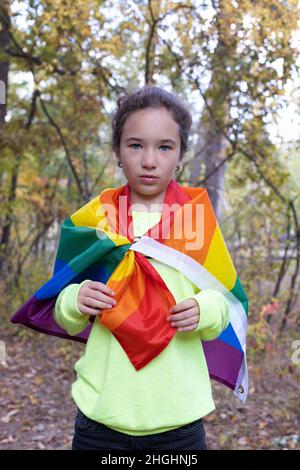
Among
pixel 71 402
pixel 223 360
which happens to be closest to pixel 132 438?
pixel 223 360

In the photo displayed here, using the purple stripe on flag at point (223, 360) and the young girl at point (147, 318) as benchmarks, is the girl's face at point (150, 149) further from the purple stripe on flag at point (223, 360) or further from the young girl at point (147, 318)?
the purple stripe on flag at point (223, 360)

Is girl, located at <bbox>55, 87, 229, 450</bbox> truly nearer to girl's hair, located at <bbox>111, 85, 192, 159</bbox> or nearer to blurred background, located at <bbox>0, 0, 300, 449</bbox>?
Result: girl's hair, located at <bbox>111, 85, 192, 159</bbox>

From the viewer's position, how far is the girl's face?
1789 mm

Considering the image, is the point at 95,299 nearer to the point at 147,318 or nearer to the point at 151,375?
the point at 147,318

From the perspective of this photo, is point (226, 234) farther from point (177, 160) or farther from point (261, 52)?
point (177, 160)

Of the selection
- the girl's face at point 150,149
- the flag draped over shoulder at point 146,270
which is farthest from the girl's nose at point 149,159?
the flag draped over shoulder at point 146,270

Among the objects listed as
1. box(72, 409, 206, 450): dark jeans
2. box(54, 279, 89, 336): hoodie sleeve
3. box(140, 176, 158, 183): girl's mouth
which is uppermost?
box(140, 176, 158, 183): girl's mouth

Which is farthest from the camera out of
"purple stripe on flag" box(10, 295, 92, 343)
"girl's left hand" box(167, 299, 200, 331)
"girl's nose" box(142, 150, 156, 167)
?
"purple stripe on flag" box(10, 295, 92, 343)

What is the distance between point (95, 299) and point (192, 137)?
237cm

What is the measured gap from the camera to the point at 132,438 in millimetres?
1678

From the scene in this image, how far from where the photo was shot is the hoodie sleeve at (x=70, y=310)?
1734mm

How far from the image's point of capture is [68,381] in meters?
5.16

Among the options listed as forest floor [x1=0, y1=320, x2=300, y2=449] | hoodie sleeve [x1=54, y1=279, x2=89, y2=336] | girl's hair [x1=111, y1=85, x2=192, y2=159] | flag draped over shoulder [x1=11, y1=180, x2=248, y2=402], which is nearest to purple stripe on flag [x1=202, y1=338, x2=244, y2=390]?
flag draped over shoulder [x1=11, y1=180, x2=248, y2=402]

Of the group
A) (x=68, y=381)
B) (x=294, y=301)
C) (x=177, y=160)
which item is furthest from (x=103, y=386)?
(x=294, y=301)
